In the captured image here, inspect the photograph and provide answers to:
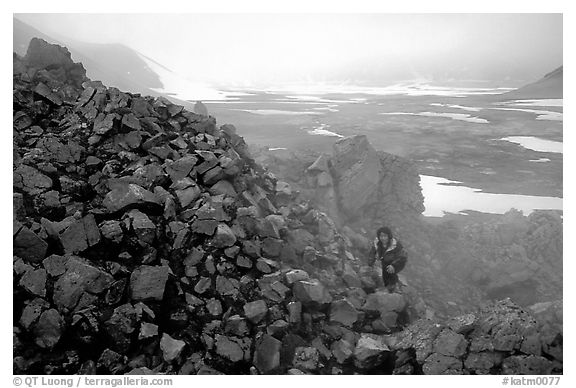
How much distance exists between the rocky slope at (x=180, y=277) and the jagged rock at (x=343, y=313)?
16mm

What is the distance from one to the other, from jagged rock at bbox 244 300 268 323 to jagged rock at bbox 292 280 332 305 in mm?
511

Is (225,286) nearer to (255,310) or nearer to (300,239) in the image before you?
(255,310)

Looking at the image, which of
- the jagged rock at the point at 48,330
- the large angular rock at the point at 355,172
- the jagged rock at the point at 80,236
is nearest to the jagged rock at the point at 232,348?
the jagged rock at the point at 48,330

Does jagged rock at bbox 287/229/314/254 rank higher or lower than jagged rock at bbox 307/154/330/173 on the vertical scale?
lower

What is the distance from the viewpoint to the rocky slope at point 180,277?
425 cm

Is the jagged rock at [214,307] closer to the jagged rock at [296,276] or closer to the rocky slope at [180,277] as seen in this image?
the rocky slope at [180,277]

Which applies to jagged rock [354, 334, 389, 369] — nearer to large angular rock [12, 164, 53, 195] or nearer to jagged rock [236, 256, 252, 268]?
jagged rock [236, 256, 252, 268]

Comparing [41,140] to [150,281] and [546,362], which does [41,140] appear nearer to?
[150,281]

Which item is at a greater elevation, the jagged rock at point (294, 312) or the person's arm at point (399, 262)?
the person's arm at point (399, 262)

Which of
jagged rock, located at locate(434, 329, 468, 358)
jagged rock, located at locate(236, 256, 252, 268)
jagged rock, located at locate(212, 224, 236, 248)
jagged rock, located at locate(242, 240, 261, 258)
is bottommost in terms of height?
jagged rock, located at locate(434, 329, 468, 358)

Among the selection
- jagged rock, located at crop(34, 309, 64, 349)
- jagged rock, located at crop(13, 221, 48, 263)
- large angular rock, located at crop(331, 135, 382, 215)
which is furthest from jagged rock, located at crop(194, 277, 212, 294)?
large angular rock, located at crop(331, 135, 382, 215)

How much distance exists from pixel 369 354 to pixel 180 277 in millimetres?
2735

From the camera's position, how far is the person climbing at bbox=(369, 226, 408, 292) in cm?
577
